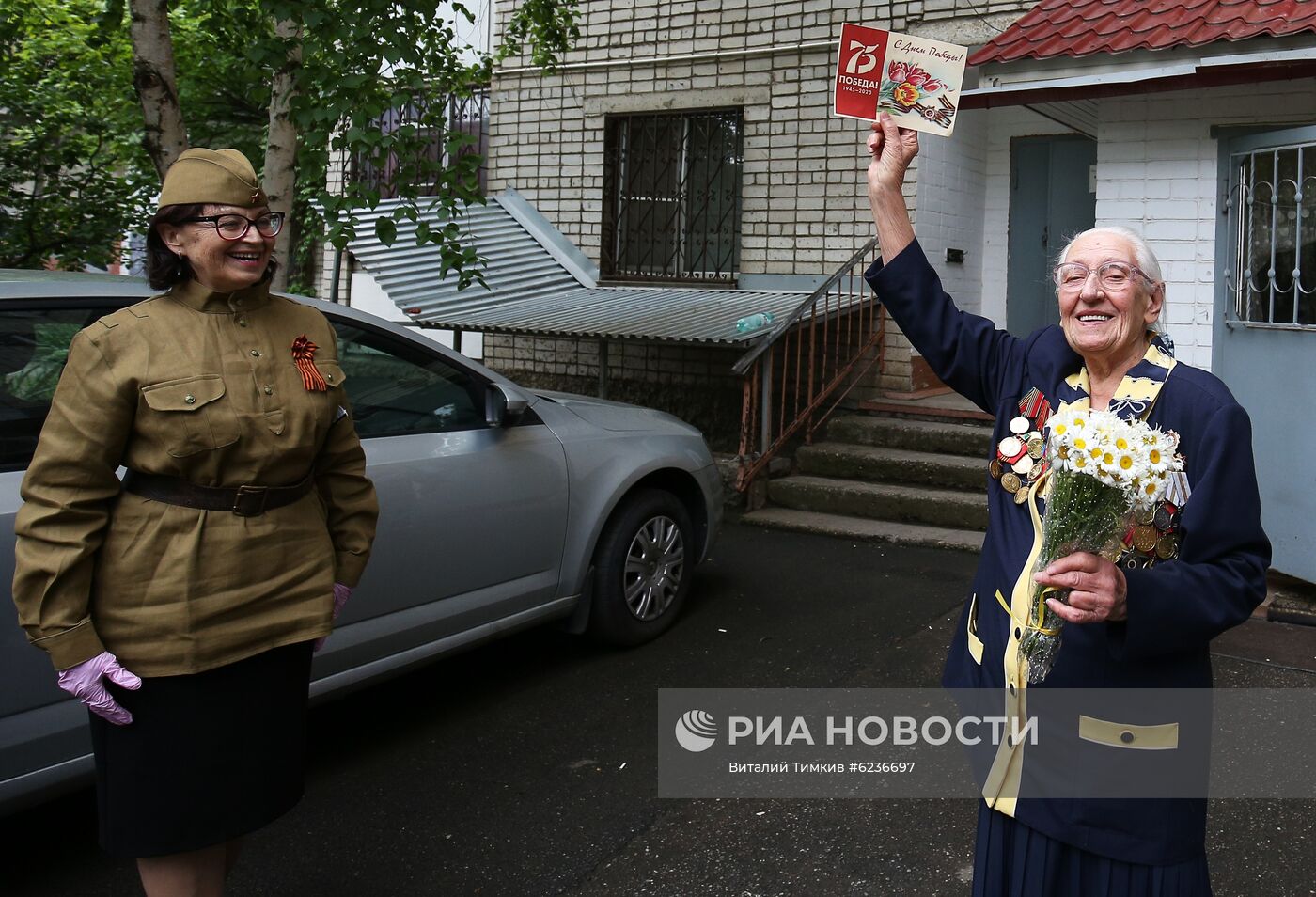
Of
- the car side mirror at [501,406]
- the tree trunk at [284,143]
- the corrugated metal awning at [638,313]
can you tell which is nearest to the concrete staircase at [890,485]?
the corrugated metal awning at [638,313]

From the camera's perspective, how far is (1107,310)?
2096 millimetres

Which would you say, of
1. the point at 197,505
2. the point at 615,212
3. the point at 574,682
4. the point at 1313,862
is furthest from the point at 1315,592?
the point at 615,212

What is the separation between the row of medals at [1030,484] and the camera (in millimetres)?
1990

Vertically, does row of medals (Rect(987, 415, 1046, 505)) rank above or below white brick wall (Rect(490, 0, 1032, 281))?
below

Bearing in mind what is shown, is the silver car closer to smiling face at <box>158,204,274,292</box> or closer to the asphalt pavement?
the asphalt pavement

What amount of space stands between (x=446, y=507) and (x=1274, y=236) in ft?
14.0

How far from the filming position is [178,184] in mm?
2408

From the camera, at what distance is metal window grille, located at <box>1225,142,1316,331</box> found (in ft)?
18.4

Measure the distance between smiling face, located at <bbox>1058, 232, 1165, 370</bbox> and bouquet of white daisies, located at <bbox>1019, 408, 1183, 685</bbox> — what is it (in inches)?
8.5

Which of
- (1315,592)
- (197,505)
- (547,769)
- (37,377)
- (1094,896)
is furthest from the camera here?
(1315,592)

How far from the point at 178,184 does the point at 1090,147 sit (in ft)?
27.5

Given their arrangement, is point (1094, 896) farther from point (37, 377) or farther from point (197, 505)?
point (37, 377)

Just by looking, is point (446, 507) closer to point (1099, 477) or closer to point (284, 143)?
point (284, 143)

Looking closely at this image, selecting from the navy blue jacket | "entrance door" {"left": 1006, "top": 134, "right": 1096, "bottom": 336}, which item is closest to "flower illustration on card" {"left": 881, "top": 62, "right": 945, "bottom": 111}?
the navy blue jacket
